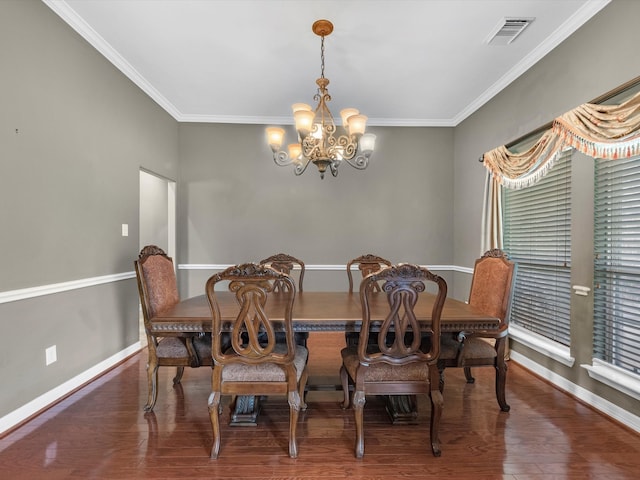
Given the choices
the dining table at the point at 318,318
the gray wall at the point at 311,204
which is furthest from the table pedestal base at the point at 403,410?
the gray wall at the point at 311,204

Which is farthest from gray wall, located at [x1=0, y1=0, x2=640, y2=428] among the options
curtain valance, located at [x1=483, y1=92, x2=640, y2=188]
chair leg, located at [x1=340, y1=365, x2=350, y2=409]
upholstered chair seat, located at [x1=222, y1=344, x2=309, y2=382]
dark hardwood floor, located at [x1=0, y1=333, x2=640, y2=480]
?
Result: chair leg, located at [x1=340, y1=365, x2=350, y2=409]

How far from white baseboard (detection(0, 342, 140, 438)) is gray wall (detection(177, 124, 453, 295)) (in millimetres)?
1490

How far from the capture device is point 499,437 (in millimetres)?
1938

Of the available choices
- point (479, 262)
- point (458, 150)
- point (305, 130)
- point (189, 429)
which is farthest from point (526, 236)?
point (189, 429)

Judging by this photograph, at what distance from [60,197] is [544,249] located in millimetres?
3979

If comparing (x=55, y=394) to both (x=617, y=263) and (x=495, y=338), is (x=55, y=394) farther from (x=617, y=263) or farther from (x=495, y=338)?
(x=617, y=263)

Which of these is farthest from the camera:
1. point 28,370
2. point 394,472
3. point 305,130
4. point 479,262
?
point 479,262

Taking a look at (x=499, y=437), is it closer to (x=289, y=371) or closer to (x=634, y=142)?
(x=289, y=371)

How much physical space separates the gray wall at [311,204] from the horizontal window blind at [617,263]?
220 centimetres

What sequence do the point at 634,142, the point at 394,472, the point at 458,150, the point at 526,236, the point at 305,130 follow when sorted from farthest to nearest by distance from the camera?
1. the point at 458,150
2. the point at 526,236
3. the point at 305,130
4. the point at 634,142
5. the point at 394,472

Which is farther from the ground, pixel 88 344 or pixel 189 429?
pixel 88 344

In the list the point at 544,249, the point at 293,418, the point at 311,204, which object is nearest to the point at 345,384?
the point at 293,418

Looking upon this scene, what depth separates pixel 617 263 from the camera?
217 centimetres

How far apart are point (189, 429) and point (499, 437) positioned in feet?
6.27
